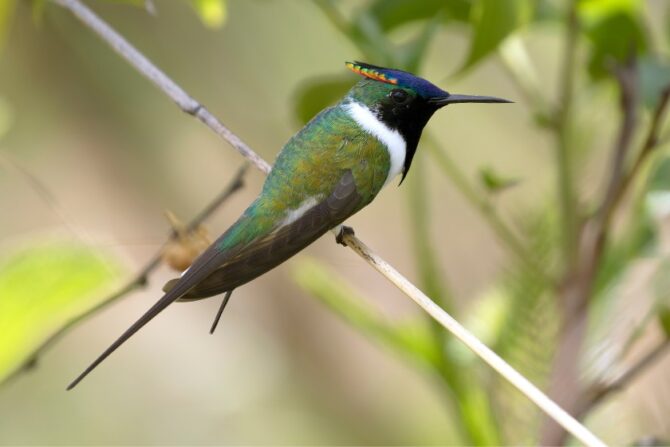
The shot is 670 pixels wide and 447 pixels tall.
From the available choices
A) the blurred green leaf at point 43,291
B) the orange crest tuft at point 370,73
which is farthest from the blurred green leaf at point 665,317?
the blurred green leaf at point 43,291

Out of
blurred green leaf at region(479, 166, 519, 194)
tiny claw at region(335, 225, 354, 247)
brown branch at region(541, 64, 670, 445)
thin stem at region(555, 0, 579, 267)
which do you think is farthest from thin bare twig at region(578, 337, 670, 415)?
tiny claw at region(335, 225, 354, 247)

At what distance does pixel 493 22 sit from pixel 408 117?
0.31 m

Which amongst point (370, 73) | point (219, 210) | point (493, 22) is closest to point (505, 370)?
point (493, 22)

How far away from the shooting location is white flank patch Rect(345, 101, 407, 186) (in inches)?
49.5

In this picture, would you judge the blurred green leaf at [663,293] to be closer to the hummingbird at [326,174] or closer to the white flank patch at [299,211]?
the hummingbird at [326,174]

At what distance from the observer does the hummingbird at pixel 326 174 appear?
1031 mm

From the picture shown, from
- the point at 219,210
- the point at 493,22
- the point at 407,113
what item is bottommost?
the point at 219,210

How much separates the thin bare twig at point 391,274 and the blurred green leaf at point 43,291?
265 mm

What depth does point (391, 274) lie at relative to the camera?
99 centimetres

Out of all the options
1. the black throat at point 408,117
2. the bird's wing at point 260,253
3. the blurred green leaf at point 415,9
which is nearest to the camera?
the bird's wing at point 260,253

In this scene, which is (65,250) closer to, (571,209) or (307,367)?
(571,209)

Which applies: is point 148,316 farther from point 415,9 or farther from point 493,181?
point 415,9

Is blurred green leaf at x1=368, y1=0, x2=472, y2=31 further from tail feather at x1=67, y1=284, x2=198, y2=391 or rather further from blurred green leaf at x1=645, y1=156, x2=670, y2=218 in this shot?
tail feather at x1=67, y1=284, x2=198, y2=391

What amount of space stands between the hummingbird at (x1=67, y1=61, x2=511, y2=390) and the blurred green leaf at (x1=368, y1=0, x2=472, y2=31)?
71mm
